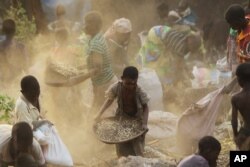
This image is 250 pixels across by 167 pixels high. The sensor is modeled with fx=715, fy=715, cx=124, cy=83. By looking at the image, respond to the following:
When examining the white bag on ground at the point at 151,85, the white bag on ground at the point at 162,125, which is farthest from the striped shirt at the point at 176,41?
the white bag on ground at the point at 162,125

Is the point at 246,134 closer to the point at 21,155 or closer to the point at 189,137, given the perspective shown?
the point at 189,137

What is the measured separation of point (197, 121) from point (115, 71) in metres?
1.90

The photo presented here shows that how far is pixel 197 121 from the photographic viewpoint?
9.04m

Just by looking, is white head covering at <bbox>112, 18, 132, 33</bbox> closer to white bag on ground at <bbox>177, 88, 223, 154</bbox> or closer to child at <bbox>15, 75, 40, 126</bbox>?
white bag on ground at <bbox>177, 88, 223, 154</bbox>

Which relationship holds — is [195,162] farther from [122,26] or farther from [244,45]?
[122,26]

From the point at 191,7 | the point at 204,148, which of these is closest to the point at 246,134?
the point at 204,148

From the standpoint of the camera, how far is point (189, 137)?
913 centimetres

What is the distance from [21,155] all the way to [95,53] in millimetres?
2715

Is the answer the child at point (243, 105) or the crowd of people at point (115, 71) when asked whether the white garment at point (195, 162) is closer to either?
the crowd of people at point (115, 71)

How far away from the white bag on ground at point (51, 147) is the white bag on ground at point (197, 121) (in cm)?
→ 212

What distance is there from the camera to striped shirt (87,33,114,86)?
9.30 metres

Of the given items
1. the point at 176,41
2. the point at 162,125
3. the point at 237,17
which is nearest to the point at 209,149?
the point at 237,17

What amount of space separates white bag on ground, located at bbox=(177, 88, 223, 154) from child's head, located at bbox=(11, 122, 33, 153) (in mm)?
2719

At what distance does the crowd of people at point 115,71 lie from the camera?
A: 7.14 metres
